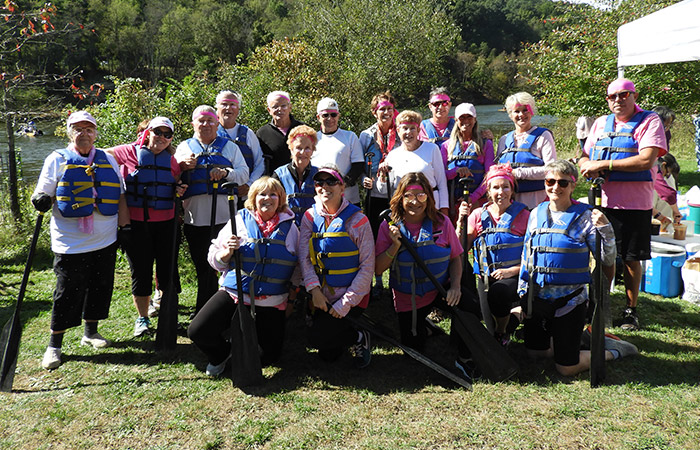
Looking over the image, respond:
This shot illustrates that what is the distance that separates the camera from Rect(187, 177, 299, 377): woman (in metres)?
3.63

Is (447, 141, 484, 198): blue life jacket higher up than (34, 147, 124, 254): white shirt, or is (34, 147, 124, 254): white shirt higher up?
(447, 141, 484, 198): blue life jacket

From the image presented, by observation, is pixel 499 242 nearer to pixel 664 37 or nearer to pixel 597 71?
pixel 664 37

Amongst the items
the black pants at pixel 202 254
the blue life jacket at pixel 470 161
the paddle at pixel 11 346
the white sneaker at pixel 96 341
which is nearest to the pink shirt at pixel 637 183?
the blue life jacket at pixel 470 161

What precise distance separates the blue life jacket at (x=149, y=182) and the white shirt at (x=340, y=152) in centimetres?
129

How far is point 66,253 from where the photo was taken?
3900 mm

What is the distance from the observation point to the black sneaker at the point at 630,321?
4.41m

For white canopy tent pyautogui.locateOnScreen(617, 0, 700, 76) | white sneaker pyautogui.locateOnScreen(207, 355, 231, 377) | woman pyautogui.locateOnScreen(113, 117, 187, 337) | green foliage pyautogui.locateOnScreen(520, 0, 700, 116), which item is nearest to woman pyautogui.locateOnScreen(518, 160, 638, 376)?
A: white canopy tent pyautogui.locateOnScreen(617, 0, 700, 76)

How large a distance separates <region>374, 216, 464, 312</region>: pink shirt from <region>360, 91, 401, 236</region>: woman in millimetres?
1029

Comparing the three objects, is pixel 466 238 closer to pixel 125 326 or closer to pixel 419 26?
pixel 125 326

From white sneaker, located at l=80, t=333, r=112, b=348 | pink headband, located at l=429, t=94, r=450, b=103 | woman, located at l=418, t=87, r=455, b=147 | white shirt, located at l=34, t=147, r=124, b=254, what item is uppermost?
pink headband, located at l=429, t=94, r=450, b=103

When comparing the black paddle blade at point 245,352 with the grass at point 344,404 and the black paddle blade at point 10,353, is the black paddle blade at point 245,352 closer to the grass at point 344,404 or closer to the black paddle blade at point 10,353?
the grass at point 344,404

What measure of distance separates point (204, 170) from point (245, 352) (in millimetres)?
1672

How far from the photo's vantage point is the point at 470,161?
4578mm

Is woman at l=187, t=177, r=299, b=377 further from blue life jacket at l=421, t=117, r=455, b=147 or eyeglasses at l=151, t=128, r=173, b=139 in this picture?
blue life jacket at l=421, t=117, r=455, b=147
